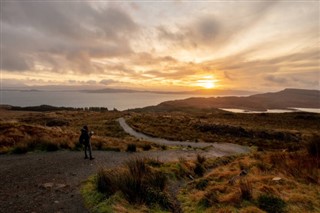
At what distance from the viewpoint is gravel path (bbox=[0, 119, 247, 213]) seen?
7852mm

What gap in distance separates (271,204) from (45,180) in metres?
8.50

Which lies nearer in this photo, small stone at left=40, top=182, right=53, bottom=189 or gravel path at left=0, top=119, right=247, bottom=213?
gravel path at left=0, top=119, right=247, bottom=213

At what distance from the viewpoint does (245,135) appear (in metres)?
40.1

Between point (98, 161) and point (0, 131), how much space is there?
42.6 feet

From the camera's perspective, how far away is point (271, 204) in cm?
775

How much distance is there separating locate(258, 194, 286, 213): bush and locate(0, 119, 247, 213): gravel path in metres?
5.37

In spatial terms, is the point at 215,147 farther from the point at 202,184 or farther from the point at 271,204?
the point at 271,204

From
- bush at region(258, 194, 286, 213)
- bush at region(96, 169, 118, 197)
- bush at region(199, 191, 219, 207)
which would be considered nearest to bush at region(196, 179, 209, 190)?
bush at region(199, 191, 219, 207)

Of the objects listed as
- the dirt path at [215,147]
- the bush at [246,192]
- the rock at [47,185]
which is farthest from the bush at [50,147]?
the bush at [246,192]

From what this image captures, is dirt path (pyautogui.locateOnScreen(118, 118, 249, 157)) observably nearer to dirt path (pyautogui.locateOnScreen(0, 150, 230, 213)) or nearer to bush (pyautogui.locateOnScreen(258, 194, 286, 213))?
dirt path (pyautogui.locateOnScreen(0, 150, 230, 213))

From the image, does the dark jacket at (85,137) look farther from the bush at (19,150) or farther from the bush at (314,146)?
the bush at (314,146)

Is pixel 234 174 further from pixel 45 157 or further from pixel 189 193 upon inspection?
pixel 45 157

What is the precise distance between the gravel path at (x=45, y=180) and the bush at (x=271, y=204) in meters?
5.37

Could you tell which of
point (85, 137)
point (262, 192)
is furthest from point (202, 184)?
point (85, 137)
